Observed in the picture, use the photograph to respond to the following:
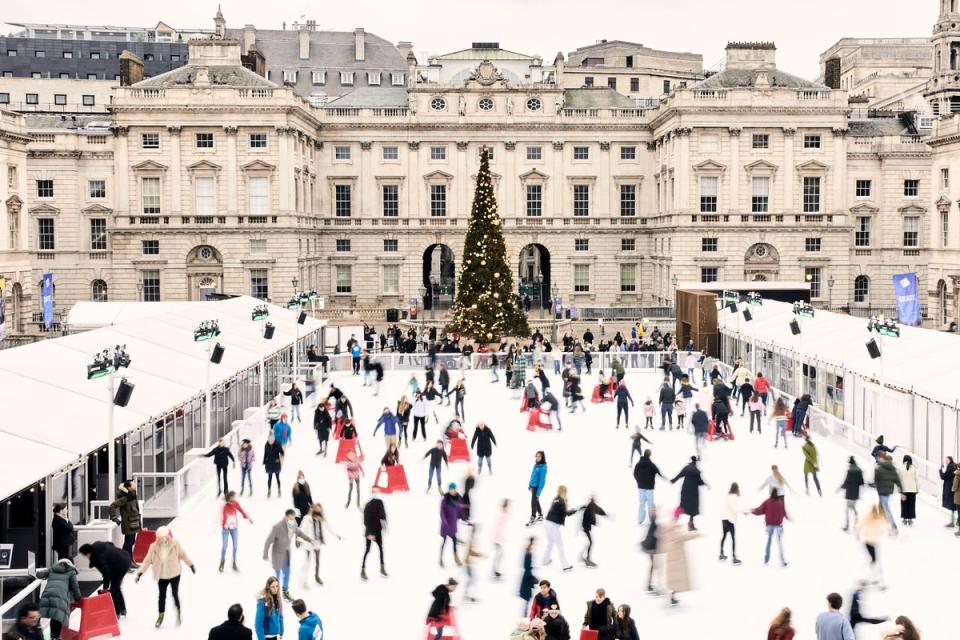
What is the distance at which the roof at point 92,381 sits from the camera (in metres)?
19.5

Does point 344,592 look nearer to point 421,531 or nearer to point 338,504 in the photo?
point 421,531

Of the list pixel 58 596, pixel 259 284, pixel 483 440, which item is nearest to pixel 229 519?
pixel 58 596

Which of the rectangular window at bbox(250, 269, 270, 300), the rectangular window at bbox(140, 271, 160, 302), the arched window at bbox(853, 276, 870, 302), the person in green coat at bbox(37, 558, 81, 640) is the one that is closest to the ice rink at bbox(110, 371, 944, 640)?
the person in green coat at bbox(37, 558, 81, 640)

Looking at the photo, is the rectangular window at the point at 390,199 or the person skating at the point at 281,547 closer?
the person skating at the point at 281,547

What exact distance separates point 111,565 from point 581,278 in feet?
200

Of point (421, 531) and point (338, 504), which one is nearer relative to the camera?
point (421, 531)

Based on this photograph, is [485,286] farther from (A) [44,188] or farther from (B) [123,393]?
(A) [44,188]

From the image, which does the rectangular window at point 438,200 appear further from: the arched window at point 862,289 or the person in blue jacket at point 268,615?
the person in blue jacket at point 268,615

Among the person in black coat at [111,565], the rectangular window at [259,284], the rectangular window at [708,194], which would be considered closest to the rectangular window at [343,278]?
the rectangular window at [259,284]

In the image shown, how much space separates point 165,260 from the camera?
6875 cm

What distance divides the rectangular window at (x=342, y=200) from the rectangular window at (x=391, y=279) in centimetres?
426

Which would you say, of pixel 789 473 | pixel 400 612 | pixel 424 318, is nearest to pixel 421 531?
pixel 400 612

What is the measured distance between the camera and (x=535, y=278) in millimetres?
105312

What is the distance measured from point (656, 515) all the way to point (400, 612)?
13.3 feet
